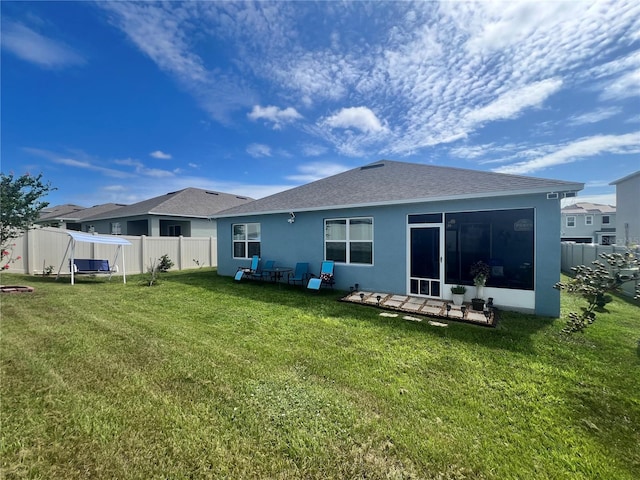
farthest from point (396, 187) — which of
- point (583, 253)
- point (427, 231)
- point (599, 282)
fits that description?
point (583, 253)

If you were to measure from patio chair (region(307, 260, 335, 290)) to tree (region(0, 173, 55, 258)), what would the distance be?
9.52 meters

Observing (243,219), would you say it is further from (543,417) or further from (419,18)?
(543,417)

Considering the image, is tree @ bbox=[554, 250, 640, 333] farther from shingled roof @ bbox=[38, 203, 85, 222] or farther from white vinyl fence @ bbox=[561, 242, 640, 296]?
shingled roof @ bbox=[38, 203, 85, 222]

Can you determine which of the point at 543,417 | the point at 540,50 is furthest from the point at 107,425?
the point at 540,50

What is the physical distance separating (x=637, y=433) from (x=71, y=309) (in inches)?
391

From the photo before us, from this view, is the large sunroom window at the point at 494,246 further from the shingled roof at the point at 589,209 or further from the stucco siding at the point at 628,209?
the shingled roof at the point at 589,209

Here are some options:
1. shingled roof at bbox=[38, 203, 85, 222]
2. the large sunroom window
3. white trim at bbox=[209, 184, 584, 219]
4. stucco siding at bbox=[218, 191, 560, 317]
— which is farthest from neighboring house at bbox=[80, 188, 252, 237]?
the large sunroom window

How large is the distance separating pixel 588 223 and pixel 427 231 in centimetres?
4052

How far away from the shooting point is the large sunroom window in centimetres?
660

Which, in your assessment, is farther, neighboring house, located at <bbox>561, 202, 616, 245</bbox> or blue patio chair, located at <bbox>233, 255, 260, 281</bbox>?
neighboring house, located at <bbox>561, 202, 616, 245</bbox>

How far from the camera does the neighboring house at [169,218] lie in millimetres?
17766

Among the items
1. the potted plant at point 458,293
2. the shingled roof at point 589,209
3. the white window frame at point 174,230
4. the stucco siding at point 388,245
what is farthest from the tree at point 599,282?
the shingled roof at point 589,209

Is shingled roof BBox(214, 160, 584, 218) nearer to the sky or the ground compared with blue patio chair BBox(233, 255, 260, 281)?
nearer to the sky

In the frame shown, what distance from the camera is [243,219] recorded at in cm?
1218
